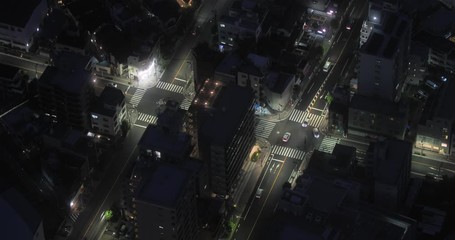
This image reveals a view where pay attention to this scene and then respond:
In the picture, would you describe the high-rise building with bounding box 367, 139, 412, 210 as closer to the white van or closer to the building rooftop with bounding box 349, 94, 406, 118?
the building rooftop with bounding box 349, 94, 406, 118

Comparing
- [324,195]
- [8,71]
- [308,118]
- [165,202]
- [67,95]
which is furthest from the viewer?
[8,71]

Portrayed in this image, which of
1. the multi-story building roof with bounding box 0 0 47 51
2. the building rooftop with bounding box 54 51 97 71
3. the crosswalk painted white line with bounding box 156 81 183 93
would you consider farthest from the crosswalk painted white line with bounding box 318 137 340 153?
the multi-story building roof with bounding box 0 0 47 51

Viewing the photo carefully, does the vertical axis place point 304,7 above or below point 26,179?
above

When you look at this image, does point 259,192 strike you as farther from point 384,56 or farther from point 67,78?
point 67,78

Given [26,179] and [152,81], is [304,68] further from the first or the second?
[26,179]

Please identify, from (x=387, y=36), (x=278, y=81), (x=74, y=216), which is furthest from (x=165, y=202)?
(x=387, y=36)

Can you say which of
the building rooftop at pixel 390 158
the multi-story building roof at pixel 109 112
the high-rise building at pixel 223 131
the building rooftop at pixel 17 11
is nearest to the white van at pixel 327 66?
the high-rise building at pixel 223 131

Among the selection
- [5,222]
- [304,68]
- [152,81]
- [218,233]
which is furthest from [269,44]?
[5,222]
